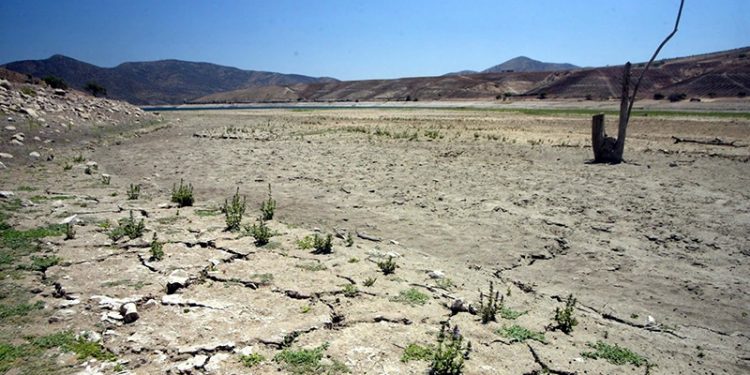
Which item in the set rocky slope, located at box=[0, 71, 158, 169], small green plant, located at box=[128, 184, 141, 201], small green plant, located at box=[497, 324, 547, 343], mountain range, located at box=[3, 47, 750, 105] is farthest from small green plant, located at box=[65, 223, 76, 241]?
mountain range, located at box=[3, 47, 750, 105]

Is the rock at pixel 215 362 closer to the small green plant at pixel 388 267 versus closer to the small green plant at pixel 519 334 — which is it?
the small green plant at pixel 388 267

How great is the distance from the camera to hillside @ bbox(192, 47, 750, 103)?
57188mm

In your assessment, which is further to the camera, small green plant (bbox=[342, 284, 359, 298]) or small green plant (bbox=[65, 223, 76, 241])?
small green plant (bbox=[65, 223, 76, 241])

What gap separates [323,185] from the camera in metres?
10.3

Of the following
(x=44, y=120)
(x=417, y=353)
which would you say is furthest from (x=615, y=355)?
(x=44, y=120)

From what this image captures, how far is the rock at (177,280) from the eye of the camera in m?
4.58

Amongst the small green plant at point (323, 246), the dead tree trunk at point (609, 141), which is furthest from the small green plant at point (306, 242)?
the dead tree trunk at point (609, 141)

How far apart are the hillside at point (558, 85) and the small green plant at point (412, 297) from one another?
58237 millimetres

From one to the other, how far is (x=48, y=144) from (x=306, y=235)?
11.5m

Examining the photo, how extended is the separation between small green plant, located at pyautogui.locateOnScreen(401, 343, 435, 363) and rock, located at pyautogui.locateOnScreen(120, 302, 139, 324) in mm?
2390

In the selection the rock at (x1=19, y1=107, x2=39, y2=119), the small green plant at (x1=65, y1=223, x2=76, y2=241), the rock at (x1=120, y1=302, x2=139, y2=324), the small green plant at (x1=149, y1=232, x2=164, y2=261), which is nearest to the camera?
the rock at (x1=120, y1=302, x2=139, y2=324)

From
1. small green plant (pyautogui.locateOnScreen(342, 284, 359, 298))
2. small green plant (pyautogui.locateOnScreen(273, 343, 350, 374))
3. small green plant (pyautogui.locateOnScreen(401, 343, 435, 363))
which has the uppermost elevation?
small green plant (pyautogui.locateOnScreen(342, 284, 359, 298))

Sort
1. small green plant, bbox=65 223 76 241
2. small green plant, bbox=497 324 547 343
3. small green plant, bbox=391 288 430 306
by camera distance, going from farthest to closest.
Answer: small green plant, bbox=65 223 76 241
small green plant, bbox=391 288 430 306
small green plant, bbox=497 324 547 343

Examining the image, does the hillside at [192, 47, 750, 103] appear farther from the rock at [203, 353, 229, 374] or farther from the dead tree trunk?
the rock at [203, 353, 229, 374]
